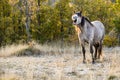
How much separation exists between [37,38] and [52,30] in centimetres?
124

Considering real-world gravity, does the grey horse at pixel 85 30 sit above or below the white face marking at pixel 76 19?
below

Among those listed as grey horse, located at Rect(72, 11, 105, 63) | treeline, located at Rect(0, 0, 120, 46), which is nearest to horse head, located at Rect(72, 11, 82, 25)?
grey horse, located at Rect(72, 11, 105, 63)

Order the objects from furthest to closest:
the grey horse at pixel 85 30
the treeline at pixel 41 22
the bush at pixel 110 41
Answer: the bush at pixel 110 41 → the treeline at pixel 41 22 → the grey horse at pixel 85 30

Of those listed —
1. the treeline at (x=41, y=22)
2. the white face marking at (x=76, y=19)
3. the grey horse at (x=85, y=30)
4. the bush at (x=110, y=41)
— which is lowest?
the bush at (x=110, y=41)

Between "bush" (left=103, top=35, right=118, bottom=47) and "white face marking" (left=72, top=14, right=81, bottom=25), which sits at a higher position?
"white face marking" (left=72, top=14, right=81, bottom=25)

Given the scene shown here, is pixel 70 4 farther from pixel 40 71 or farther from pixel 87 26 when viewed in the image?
pixel 40 71

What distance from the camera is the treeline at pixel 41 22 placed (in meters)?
23.0

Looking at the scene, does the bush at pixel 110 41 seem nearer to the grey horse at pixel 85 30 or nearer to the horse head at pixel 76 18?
the grey horse at pixel 85 30

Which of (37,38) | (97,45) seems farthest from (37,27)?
(97,45)

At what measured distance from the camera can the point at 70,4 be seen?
25578mm

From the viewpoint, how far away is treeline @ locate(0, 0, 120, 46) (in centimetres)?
2302

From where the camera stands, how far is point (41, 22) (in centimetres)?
2433

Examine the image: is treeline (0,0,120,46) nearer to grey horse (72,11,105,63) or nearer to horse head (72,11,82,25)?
grey horse (72,11,105,63)

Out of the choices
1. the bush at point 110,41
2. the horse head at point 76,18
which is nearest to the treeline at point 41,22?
the bush at point 110,41
